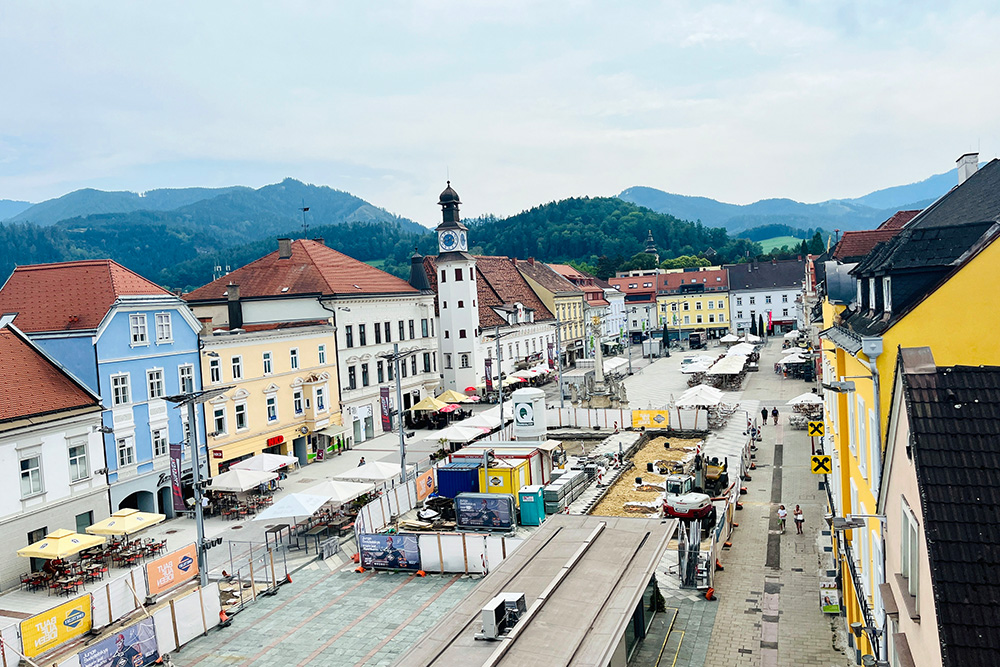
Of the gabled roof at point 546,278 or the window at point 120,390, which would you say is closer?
the window at point 120,390

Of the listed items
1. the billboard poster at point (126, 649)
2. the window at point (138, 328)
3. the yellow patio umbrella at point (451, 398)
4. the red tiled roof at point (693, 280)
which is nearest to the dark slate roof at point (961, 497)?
the billboard poster at point (126, 649)

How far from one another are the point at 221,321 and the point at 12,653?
118 feet

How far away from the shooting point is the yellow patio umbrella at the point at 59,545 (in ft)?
81.1

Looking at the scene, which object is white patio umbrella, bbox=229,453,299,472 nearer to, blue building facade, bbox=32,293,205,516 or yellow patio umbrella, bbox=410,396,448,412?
blue building facade, bbox=32,293,205,516

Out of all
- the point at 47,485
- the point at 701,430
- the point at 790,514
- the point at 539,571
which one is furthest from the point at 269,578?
the point at 701,430

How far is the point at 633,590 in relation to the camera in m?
15.5

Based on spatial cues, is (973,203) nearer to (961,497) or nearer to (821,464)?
(821,464)

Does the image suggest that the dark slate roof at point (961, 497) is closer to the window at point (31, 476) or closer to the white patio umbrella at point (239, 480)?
the window at point (31, 476)

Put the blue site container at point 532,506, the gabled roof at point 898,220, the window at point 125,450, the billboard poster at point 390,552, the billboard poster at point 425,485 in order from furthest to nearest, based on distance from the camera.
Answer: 1. the billboard poster at point 425,485
2. the window at point 125,450
3. the gabled roof at point 898,220
4. the blue site container at point 532,506
5. the billboard poster at point 390,552

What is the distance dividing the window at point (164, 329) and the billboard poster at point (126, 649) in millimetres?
18878

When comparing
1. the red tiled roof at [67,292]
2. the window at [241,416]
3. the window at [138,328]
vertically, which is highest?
the red tiled roof at [67,292]

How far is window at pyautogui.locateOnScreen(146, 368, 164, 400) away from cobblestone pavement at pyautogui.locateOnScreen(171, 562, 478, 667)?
537 inches

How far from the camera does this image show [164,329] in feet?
115

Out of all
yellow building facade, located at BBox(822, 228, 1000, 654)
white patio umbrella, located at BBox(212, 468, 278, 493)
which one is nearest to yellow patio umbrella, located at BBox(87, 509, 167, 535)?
white patio umbrella, located at BBox(212, 468, 278, 493)
